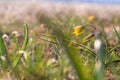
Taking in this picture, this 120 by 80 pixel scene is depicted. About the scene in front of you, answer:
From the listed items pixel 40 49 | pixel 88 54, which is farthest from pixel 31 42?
pixel 88 54

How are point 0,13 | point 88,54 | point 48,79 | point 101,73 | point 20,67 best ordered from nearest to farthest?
1. point 101,73
2. point 48,79
3. point 20,67
4. point 88,54
5. point 0,13

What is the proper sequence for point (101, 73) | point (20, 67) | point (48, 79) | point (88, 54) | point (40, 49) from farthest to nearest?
point (40, 49) < point (88, 54) < point (20, 67) < point (48, 79) < point (101, 73)

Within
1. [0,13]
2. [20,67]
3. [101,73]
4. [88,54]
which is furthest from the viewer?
[0,13]

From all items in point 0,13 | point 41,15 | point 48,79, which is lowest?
point 48,79

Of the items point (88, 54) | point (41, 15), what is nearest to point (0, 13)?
point (88, 54)

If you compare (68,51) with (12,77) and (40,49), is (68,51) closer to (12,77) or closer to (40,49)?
(12,77)

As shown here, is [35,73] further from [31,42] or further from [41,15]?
[31,42]

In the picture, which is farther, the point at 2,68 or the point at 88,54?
the point at 88,54

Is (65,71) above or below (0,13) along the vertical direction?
below

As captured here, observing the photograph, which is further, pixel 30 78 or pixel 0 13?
pixel 0 13
